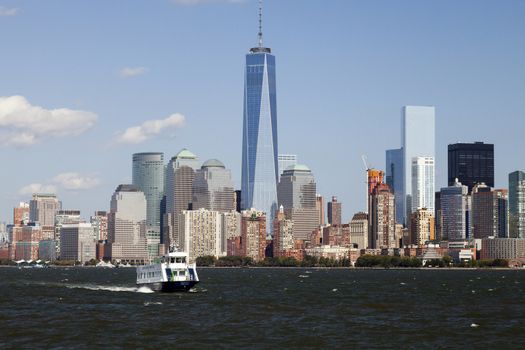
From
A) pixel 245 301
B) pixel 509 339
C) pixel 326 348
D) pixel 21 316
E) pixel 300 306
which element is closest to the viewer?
pixel 326 348

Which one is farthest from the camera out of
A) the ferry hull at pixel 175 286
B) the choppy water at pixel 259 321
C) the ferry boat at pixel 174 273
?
the ferry hull at pixel 175 286

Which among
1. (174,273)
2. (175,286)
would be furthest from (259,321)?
(175,286)

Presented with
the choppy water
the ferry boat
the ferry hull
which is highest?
the ferry boat

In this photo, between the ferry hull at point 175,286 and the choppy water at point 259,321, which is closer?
the choppy water at point 259,321

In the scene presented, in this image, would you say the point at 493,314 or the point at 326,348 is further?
the point at 493,314

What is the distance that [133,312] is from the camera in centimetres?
12925

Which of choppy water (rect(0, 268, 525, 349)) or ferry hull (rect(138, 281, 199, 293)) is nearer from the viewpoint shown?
choppy water (rect(0, 268, 525, 349))

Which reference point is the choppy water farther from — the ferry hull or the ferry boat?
the ferry boat

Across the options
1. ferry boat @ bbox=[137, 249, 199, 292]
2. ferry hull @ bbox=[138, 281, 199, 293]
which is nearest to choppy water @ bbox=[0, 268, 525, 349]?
ferry hull @ bbox=[138, 281, 199, 293]

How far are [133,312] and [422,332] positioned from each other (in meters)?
39.3

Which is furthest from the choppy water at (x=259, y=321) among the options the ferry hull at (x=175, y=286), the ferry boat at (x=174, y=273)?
the ferry boat at (x=174, y=273)

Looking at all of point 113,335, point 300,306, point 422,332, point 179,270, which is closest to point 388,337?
point 422,332

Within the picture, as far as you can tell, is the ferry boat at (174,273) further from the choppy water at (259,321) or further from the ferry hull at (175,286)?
the choppy water at (259,321)

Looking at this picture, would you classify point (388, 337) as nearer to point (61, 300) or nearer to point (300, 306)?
point (300, 306)
